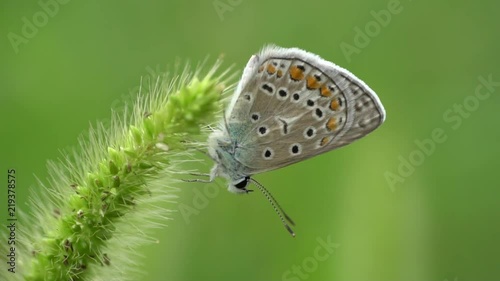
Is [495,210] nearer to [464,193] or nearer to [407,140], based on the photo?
[464,193]

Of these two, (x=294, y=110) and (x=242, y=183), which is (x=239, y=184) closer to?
(x=242, y=183)

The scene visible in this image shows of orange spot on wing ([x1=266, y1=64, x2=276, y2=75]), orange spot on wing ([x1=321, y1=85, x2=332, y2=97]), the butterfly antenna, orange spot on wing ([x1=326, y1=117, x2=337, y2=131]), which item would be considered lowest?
the butterfly antenna

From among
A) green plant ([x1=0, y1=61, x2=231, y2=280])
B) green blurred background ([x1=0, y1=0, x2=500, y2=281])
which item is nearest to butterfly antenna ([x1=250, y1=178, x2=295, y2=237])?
green blurred background ([x1=0, y1=0, x2=500, y2=281])

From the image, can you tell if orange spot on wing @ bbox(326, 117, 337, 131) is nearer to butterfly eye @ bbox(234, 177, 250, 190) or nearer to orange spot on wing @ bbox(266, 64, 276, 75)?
orange spot on wing @ bbox(266, 64, 276, 75)

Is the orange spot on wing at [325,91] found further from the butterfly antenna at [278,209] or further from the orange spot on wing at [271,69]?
the butterfly antenna at [278,209]

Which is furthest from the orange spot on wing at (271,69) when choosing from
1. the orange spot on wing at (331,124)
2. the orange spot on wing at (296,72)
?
the orange spot on wing at (331,124)

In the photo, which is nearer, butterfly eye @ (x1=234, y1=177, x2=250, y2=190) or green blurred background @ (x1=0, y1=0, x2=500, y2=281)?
green blurred background @ (x1=0, y1=0, x2=500, y2=281)

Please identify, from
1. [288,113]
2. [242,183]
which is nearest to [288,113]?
[288,113]
